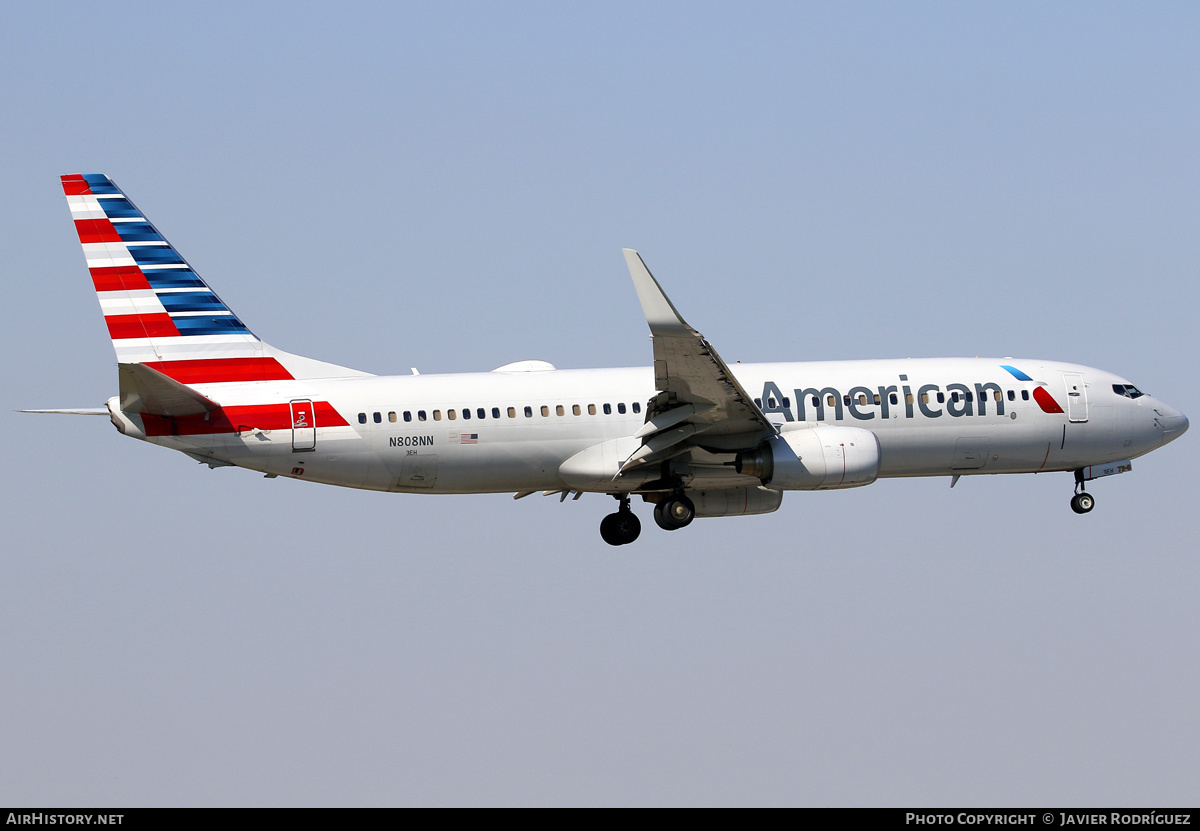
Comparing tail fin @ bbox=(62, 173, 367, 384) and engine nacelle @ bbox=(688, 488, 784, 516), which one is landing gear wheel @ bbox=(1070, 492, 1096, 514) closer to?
engine nacelle @ bbox=(688, 488, 784, 516)

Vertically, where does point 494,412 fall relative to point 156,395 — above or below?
below

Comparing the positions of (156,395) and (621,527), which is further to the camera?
(621,527)

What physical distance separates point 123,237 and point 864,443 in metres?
21.3

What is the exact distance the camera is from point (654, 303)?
35.8 m

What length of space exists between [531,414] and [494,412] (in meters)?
1.04

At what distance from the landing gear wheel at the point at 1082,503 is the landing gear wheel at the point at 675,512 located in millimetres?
12896

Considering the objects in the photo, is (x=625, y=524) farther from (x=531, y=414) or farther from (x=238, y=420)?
(x=238, y=420)

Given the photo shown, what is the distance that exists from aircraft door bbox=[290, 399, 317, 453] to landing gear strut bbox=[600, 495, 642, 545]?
378 inches

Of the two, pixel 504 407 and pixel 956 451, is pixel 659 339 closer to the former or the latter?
pixel 504 407

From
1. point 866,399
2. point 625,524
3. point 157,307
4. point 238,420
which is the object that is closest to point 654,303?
point 866,399

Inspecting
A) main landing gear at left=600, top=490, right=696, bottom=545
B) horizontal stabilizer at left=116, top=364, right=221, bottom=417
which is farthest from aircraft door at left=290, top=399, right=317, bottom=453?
main landing gear at left=600, top=490, right=696, bottom=545

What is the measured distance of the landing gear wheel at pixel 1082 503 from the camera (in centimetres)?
4644

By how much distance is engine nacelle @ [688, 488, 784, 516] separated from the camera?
44184 millimetres
